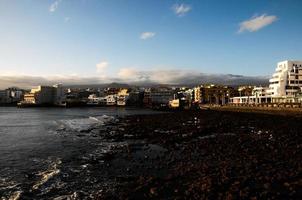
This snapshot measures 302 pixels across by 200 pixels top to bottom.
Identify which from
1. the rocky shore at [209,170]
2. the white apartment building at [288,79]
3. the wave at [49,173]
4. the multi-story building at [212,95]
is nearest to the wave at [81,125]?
the rocky shore at [209,170]

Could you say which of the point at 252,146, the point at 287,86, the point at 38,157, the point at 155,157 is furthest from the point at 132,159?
the point at 287,86

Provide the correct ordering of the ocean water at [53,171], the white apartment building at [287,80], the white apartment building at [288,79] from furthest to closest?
the white apartment building at [288,79]
the white apartment building at [287,80]
the ocean water at [53,171]

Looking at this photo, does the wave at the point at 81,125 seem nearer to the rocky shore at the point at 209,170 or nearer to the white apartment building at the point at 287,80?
the rocky shore at the point at 209,170

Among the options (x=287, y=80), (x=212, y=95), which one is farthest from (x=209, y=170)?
(x=212, y=95)

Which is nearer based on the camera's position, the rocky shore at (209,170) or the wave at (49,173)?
the rocky shore at (209,170)

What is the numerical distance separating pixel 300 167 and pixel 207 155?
8.02 metres

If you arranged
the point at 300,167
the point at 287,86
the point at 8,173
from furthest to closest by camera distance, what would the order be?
the point at 287,86
the point at 8,173
the point at 300,167

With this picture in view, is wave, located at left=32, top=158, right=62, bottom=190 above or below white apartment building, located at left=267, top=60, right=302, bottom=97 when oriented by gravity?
below

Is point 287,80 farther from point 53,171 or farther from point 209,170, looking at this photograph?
point 53,171

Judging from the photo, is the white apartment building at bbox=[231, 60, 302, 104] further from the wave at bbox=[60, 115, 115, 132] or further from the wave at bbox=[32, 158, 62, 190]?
the wave at bbox=[32, 158, 62, 190]

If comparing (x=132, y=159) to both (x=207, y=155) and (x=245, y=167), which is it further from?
(x=245, y=167)

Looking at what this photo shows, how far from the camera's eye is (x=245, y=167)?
22594 mm

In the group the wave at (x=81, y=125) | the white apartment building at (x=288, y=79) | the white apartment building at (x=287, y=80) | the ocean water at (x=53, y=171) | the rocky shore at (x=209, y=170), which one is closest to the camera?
the rocky shore at (x=209, y=170)

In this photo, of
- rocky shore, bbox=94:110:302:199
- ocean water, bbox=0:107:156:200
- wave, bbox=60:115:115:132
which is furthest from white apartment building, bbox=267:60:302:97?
ocean water, bbox=0:107:156:200
